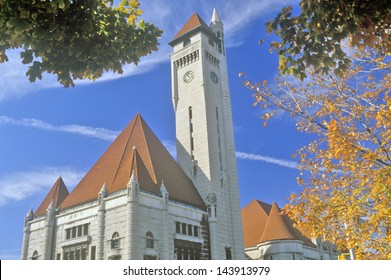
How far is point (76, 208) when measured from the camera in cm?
3375

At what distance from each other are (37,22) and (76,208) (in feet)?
92.1

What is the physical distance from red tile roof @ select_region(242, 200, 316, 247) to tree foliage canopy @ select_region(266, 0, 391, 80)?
3608 cm

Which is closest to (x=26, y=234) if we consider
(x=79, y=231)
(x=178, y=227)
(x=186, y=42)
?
(x=79, y=231)

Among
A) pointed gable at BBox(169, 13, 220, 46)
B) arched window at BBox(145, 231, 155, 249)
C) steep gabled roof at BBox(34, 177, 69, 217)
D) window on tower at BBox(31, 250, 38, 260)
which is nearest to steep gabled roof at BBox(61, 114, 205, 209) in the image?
steep gabled roof at BBox(34, 177, 69, 217)

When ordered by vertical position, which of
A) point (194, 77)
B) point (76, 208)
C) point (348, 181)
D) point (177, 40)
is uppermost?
point (177, 40)

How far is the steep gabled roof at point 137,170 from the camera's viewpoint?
33.1 metres

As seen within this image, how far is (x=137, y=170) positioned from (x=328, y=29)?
2599 cm

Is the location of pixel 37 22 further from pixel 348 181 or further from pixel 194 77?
pixel 194 77

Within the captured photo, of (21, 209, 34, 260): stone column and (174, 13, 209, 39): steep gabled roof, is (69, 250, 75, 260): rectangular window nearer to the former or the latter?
(21, 209, 34, 260): stone column

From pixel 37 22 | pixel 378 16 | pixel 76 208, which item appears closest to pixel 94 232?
pixel 76 208

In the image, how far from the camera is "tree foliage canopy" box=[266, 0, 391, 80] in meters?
7.20

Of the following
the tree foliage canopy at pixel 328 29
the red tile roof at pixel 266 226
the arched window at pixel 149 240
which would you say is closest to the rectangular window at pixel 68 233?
the arched window at pixel 149 240

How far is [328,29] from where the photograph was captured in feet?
26.6
